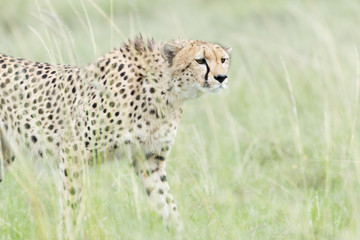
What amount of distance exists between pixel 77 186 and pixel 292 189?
1.36 metres

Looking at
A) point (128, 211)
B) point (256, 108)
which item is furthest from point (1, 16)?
point (128, 211)

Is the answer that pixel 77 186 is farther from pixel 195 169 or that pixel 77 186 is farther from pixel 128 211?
pixel 195 169

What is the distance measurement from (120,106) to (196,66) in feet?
1.35

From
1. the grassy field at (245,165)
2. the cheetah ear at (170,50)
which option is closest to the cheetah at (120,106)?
the cheetah ear at (170,50)

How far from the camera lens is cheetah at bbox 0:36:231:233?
3.02 m

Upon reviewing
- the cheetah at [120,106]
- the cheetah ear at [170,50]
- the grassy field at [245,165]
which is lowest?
the grassy field at [245,165]

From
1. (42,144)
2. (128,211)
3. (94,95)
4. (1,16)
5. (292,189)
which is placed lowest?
(292,189)

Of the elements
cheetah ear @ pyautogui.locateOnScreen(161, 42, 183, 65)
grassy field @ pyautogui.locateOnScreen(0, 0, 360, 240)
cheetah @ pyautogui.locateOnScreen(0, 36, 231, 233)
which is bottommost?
grassy field @ pyautogui.locateOnScreen(0, 0, 360, 240)

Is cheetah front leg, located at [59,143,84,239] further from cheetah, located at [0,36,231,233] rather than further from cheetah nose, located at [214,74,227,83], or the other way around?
cheetah nose, located at [214,74,227,83]

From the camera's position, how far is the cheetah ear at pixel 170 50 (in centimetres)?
316

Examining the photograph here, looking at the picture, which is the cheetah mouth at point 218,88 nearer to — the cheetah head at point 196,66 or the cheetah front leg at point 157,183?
the cheetah head at point 196,66

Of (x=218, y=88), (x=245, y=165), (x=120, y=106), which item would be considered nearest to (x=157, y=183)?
(x=120, y=106)

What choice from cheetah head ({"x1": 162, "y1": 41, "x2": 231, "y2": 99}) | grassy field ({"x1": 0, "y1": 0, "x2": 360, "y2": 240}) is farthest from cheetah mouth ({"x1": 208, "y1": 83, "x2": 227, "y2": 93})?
grassy field ({"x1": 0, "y1": 0, "x2": 360, "y2": 240})

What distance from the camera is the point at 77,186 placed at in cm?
301
